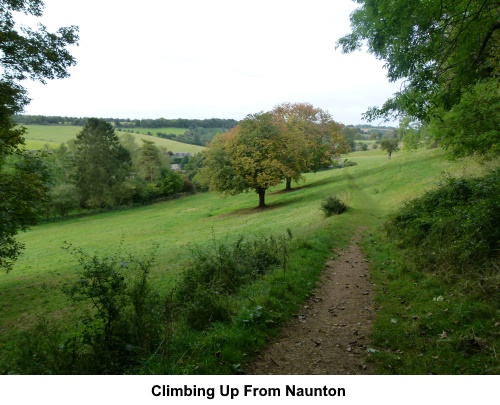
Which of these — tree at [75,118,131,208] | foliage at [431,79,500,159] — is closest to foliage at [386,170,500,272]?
foliage at [431,79,500,159]

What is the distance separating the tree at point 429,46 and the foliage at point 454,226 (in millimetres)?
3193

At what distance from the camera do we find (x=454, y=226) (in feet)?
30.4

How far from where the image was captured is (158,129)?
491 feet

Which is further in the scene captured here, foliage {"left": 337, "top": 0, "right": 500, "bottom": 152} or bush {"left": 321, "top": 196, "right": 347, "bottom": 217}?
bush {"left": 321, "top": 196, "right": 347, "bottom": 217}

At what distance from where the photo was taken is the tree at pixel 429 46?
816 centimetres

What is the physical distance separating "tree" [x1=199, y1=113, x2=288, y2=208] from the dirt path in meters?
27.2

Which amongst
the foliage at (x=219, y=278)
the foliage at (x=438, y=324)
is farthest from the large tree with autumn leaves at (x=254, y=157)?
the foliage at (x=438, y=324)

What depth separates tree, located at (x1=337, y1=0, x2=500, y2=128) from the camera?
8.16 m

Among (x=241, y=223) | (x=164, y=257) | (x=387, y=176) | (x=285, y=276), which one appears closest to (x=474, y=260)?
(x=285, y=276)

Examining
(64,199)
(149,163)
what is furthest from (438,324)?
(149,163)

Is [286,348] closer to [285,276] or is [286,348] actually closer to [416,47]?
[285,276]

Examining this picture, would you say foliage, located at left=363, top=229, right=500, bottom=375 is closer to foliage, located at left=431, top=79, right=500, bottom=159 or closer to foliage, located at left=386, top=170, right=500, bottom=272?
foliage, located at left=386, top=170, right=500, bottom=272

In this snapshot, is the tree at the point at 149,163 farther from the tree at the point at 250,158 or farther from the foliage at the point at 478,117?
the foliage at the point at 478,117

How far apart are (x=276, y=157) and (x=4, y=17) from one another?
95.5ft
